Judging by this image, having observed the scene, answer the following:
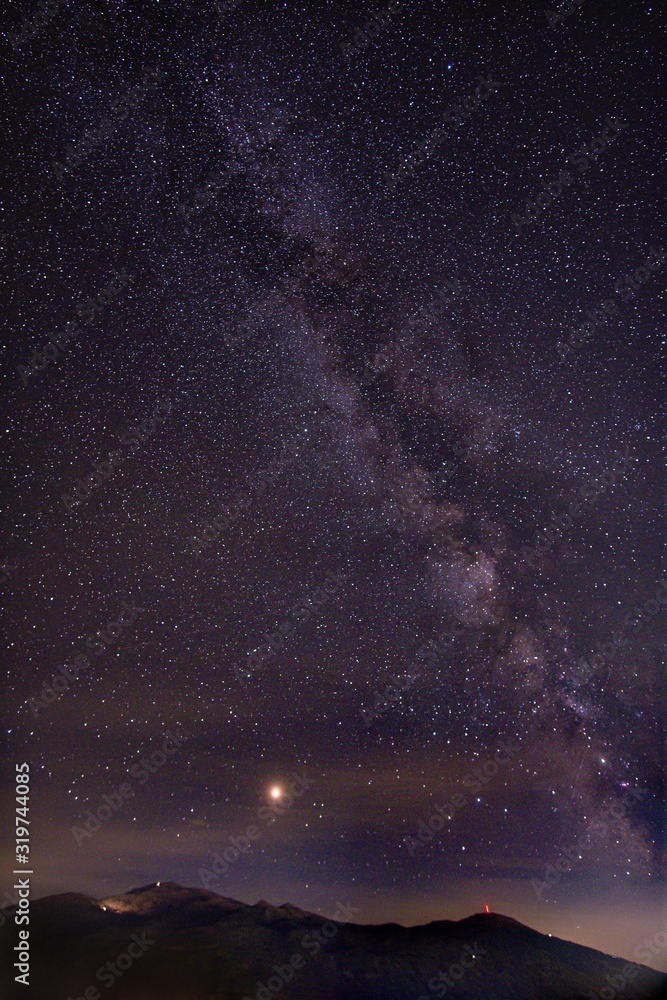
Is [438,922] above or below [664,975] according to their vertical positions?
above

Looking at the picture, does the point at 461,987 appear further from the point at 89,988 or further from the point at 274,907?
the point at 89,988

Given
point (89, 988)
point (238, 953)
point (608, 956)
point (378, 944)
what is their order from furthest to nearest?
point (608, 956)
point (378, 944)
point (238, 953)
point (89, 988)

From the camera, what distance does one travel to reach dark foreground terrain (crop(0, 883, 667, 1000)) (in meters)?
44.8

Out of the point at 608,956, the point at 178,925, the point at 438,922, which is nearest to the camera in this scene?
the point at 178,925

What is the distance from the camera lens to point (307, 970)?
52781mm

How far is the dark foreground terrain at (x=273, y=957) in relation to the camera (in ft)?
147

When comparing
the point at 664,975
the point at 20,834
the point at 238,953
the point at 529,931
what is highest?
the point at 20,834

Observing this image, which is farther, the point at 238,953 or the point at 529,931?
the point at 529,931

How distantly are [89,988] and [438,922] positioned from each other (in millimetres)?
47114

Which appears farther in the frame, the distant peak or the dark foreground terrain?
the distant peak

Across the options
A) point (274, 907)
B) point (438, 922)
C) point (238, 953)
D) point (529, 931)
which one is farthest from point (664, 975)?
point (238, 953)

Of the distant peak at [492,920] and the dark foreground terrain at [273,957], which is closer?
the dark foreground terrain at [273,957]

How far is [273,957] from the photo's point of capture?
52219mm

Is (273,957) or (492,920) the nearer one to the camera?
(273,957)
